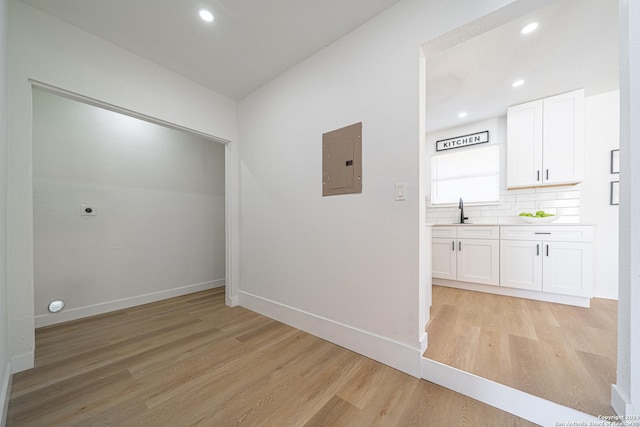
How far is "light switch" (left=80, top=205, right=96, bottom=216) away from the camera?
97.8 inches

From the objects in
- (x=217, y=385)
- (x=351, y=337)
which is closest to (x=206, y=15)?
(x=217, y=385)

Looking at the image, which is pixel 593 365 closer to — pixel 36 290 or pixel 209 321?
pixel 209 321

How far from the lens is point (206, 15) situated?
5.61 feet

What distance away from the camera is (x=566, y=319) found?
2.12 m

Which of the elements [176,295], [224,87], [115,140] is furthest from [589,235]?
[115,140]

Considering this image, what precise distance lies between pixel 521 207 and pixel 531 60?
6.48ft

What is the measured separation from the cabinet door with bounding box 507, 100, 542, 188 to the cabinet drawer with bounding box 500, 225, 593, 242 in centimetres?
68

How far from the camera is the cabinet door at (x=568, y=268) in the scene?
2.40 metres

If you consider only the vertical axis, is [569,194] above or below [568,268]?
above

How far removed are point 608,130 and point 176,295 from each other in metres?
6.06

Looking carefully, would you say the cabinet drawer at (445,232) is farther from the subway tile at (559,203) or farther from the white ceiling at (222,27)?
the white ceiling at (222,27)

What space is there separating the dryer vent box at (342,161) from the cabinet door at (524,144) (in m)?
2.69

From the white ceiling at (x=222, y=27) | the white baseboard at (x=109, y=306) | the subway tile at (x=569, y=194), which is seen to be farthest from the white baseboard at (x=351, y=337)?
the subway tile at (x=569, y=194)

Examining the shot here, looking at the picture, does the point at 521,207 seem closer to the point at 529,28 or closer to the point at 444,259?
the point at 444,259
